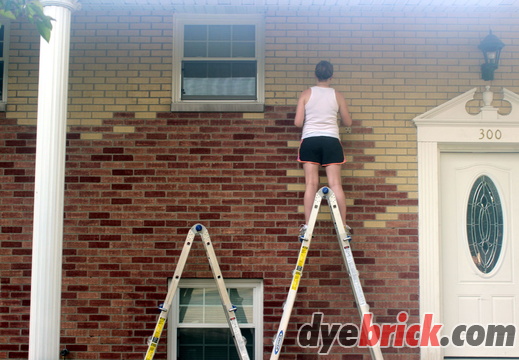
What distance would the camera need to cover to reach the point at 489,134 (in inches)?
239

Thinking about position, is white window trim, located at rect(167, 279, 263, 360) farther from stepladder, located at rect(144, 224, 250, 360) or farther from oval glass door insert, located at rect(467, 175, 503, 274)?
oval glass door insert, located at rect(467, 175, 503, 274)

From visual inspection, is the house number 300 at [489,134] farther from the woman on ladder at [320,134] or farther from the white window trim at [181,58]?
the white window trim at [181,58]

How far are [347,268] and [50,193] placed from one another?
8.07 ft

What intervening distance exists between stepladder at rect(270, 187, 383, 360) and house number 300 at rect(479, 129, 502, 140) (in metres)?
1.90

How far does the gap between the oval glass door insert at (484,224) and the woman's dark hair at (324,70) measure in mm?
1880

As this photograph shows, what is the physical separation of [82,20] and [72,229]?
212 centimetres

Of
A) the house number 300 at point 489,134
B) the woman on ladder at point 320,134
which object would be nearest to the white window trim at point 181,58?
the woman on ladder at point 320,134

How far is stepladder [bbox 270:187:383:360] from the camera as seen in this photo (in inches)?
191

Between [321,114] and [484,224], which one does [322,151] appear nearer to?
[321,114]

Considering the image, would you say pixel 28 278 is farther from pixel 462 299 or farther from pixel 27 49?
pixel 462 299

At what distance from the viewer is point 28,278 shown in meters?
5.96

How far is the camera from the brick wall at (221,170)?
19.4 feet

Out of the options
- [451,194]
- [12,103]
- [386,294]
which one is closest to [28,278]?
[12,103]

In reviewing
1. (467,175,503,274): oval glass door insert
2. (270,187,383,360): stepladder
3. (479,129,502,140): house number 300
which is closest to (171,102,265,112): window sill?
(270,187,383,360): stepladder
